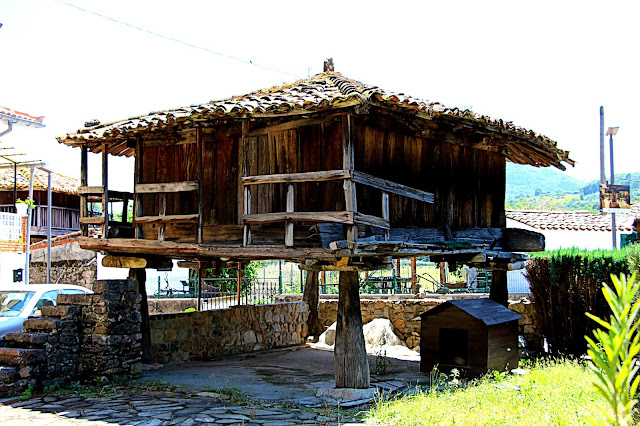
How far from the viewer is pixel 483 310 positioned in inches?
433

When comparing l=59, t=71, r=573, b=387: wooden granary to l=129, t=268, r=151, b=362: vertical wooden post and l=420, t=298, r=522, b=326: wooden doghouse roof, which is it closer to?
l=129, t=268, r=151, b=362: vertical wooden post

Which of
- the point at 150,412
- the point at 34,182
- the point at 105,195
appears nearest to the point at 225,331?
the point at 105,195

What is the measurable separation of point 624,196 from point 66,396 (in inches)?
589

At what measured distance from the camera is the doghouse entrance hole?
11258 millimetres

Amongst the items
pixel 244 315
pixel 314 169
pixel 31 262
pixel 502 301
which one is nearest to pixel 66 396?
pixel 314 169

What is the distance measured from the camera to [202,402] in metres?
8.44

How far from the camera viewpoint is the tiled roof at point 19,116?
46.5 ft

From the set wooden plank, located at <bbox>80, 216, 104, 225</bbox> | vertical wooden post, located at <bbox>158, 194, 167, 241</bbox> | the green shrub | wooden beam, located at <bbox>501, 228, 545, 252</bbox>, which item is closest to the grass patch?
wooden beam, located at <bbox>501, 228, 545, 252</bbox>

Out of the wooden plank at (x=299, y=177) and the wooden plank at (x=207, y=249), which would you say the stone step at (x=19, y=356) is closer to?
the wooden plank at (x=207, y=249)

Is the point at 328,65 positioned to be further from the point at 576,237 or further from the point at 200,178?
the point at 576,237

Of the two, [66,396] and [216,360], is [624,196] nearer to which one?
[216,360]

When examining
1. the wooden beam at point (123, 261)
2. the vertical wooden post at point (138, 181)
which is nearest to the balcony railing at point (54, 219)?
the wooden beam at point (123, 261)

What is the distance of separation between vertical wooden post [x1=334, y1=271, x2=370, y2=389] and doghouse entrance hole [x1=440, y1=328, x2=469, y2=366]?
2569mm

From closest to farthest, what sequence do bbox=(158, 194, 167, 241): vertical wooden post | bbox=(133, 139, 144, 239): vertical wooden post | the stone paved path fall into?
1. the stone paved path
2. bbox=(158, 194, 167, 241): vertical wooden post
3. bbox=(133, 139, 144, 239): vertical wooden post
